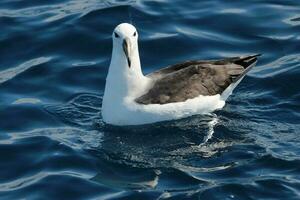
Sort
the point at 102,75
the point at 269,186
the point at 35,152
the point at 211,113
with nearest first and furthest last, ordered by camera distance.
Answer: the point at 269,186 < the point at 35,152 < the point at 211,113 < the point at 102,75

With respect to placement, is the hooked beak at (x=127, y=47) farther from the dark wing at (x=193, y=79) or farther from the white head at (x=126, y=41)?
the dark wing at (x=193, y=79)

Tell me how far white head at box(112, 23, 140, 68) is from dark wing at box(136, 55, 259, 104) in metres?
0.60

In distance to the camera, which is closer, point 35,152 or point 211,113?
point 35,152

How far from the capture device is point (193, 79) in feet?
48.5

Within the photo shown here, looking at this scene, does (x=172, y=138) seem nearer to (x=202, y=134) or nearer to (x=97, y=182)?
(x=202, y=134)

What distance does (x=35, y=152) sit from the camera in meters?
14.0

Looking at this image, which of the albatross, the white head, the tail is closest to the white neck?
the albatross

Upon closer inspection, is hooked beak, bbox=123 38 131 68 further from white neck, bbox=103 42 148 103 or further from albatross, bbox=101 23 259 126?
white neck, bbox=103 42 148 103

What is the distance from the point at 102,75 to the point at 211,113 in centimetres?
237

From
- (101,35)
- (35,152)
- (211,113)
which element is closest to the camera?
(35,152)

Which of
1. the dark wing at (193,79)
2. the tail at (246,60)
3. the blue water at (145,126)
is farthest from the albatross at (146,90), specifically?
the tail at (246,60)

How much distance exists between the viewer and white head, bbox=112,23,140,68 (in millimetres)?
14086

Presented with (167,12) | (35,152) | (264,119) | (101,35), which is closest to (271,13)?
(167,12)

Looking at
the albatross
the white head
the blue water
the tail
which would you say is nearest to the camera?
the blue water
